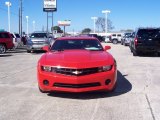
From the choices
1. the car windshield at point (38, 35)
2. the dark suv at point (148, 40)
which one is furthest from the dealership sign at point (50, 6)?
the dark suv at point (148, 40)

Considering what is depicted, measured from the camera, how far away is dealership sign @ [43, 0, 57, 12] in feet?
195

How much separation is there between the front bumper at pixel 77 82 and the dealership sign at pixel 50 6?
52.4 meters

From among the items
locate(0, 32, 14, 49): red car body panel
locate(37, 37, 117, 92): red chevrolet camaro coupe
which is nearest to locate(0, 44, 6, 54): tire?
locate(0, 32, 14, 49): red car body panel

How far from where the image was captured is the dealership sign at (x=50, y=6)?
2341 inches

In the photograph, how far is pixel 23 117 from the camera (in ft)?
20.7

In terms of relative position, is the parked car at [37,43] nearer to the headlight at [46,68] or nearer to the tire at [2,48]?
the tire at [2,48]

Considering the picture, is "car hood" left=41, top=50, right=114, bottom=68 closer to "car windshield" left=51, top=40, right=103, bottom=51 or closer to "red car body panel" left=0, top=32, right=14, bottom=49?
"car windshield" left=51, top=40, right=103, bottom=51

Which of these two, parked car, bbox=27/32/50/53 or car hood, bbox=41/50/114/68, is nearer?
car hood, bbox=41/50/114/68

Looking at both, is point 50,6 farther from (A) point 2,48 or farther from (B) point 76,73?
(B) point 76,73

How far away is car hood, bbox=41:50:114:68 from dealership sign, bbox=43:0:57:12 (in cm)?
5139

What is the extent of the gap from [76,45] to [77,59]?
A: 5.95 feet

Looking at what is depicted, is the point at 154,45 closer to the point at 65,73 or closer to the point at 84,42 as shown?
the point at 84,42

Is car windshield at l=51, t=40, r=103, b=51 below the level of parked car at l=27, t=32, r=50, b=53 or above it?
above

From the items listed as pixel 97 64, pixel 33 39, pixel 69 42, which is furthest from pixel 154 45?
pixel 97 64
